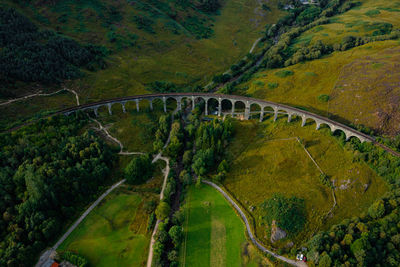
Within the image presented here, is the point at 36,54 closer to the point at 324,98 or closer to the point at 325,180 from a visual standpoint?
the point at 324,98

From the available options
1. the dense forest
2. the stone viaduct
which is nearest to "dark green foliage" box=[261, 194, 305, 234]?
the stone viaduct

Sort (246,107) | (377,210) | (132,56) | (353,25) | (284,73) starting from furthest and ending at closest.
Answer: (353,25) < (132,56) < (284,73) < (246,107) < (377,210)

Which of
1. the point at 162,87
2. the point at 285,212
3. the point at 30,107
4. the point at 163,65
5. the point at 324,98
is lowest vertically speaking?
the point at 285,212

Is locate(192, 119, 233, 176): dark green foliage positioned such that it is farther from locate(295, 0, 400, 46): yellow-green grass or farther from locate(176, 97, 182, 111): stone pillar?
locate(295, 0, 400, 46): yellow-green grass

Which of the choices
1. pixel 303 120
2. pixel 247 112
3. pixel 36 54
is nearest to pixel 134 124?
pixel 247 112

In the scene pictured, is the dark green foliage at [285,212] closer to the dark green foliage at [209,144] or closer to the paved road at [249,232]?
the paved road at [249,232]

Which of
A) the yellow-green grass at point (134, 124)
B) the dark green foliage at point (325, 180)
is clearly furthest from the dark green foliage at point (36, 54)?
the dark green foliage at point (325, 180)
